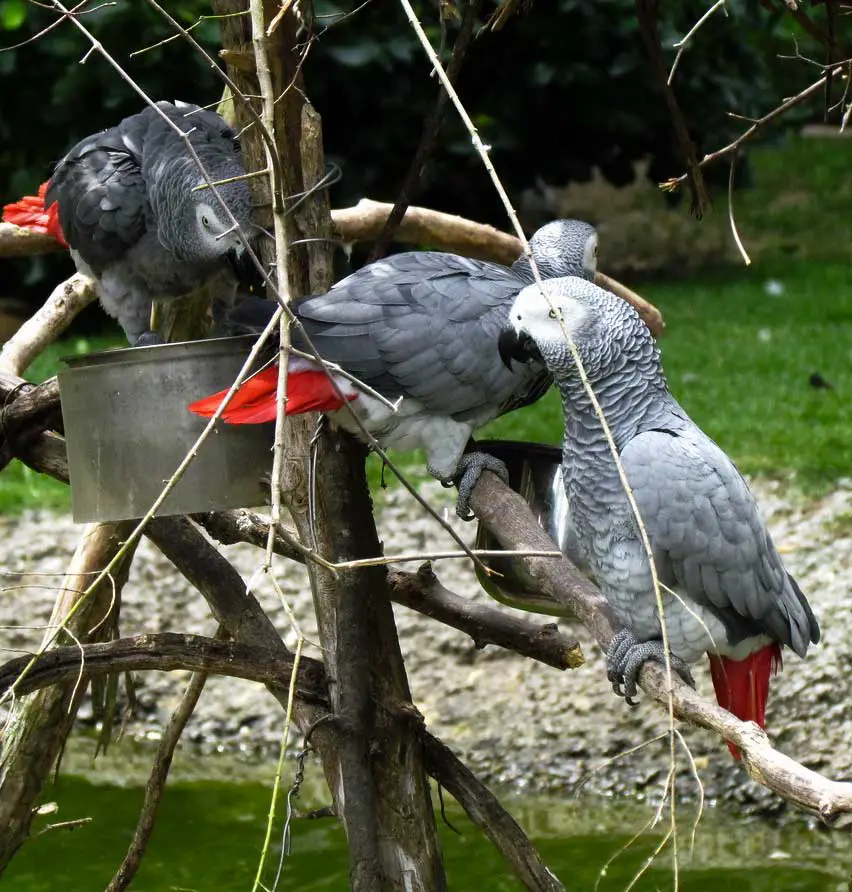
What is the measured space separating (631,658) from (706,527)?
0.18 metres

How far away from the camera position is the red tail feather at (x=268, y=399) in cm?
142

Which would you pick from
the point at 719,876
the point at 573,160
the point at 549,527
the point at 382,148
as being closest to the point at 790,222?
the point at 573,160

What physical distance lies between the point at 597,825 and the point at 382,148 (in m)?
3.09

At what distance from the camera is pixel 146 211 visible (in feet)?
6.24

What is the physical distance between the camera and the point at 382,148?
16.1 feet

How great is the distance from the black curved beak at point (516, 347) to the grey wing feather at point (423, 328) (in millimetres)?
11

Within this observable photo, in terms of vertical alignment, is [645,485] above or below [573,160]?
below

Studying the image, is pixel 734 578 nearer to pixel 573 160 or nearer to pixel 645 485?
pixel 645 485

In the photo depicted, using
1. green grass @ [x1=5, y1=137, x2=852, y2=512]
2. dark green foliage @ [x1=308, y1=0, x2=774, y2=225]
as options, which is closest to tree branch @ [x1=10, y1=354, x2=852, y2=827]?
green grass @ [x1=5, y1=137, x2=852, y2=512]

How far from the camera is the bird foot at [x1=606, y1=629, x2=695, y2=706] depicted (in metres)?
1.42

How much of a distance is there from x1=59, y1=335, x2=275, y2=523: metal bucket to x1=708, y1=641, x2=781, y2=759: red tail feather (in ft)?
2.27

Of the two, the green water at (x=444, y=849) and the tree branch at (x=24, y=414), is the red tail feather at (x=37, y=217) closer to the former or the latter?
the tree branch at (x=24, y=414)

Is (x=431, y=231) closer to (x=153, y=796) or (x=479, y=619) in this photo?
(x=479, y=619)

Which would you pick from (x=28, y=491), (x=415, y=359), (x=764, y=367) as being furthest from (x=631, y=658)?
(x=764, y=367)
